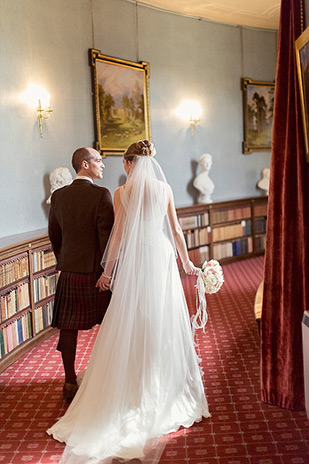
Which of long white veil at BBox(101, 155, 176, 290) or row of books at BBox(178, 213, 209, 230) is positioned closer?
long white veil at BBox(101, 155, 176, 290)

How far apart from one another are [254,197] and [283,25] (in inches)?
277

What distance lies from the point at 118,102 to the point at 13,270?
161 inches

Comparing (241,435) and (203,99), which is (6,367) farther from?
(203,99)

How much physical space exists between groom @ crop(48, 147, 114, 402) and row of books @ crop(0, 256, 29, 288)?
98 cm

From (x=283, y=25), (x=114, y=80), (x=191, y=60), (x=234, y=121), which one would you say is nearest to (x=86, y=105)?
(x=114, y=80)

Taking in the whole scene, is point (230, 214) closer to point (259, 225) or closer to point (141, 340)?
point (259, 225)

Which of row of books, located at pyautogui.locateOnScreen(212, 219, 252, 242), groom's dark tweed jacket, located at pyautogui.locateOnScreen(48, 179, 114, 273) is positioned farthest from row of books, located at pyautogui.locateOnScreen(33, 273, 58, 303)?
row of books, located at pyautogui.locateOnScreen(212, 219, 252, 242)

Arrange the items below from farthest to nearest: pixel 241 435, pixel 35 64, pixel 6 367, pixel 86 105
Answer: pixel 86 105
pixel 35 64
pixel 6 367
pixel 241 435

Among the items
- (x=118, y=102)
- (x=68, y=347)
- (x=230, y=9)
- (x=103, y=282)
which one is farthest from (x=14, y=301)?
(x=230, y=9)

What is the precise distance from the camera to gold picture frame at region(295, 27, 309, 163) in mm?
3330

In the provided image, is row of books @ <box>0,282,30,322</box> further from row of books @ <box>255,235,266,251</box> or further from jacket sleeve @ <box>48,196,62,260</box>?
row of books @ <box>255,235,266,251</box>

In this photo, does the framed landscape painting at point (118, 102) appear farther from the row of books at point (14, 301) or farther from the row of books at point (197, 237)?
the row of books at point (14, 301)

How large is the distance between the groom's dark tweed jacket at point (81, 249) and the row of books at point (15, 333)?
1.02 metres

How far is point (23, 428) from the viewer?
148 inches
